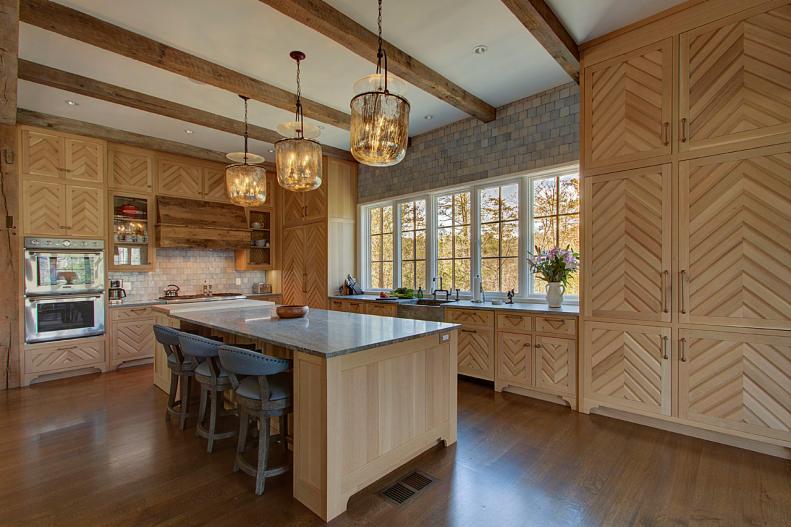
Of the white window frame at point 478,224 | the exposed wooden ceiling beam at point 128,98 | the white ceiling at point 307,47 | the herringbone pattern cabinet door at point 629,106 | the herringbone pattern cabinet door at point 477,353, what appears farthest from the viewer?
the white window frame at point 478,224

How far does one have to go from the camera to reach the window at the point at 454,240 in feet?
16.1

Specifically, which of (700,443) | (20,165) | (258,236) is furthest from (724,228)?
(20,165)

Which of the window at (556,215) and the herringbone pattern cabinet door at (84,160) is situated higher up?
the herringbone pattern cabinet door at (84,160)

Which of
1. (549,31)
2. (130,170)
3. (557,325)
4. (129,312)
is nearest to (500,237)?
(557,325)

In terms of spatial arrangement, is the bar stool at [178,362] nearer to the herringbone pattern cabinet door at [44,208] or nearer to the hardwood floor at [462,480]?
the hardwood floor at [462,480]

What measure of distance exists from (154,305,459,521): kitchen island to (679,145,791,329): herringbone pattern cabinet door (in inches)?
75.0

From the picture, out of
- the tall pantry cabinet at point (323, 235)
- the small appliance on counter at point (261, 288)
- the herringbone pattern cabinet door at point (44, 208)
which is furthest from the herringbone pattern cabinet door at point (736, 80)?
the herringbone pattern cabinet door at point (44, 208)

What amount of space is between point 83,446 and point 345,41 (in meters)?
3.59

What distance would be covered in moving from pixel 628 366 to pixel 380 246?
389 cm

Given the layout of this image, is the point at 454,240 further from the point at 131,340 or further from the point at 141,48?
the point at 131,340

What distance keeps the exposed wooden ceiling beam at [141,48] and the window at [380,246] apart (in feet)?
7.96

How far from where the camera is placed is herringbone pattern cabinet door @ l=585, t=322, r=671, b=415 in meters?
2.92

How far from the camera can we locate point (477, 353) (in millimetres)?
4078

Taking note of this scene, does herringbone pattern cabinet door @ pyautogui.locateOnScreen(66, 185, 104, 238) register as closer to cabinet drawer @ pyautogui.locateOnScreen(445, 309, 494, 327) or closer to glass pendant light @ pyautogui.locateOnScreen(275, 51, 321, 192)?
glass pendant light @ pyautogui.locateOnScreen(275, 51, 321, 192)
